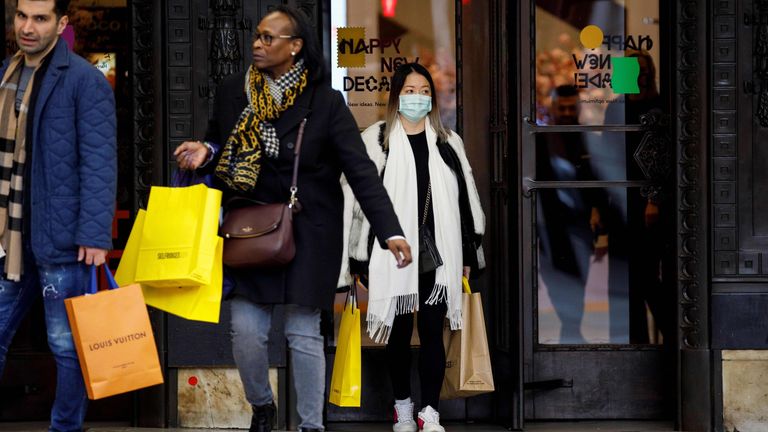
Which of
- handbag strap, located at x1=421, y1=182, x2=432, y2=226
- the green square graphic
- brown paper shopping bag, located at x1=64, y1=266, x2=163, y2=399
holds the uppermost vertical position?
the green square graphic

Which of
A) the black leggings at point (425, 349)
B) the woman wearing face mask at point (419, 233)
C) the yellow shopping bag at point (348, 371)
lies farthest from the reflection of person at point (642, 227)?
the yellow shopping bag at point (348, 371)

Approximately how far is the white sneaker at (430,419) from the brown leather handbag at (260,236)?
192cm

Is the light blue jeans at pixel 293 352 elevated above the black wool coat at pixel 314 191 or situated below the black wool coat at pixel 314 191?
below

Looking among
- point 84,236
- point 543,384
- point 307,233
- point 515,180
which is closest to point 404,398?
point 543,384

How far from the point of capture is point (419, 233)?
7020 millimetres

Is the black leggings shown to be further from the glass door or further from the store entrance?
the store entrance

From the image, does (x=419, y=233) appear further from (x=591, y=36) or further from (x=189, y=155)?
(x=189, y=155)

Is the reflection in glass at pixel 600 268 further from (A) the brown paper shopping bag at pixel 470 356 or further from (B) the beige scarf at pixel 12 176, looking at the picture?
(B) the beige scarf at pixel 12 176

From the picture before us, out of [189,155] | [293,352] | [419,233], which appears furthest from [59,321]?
[419,233]

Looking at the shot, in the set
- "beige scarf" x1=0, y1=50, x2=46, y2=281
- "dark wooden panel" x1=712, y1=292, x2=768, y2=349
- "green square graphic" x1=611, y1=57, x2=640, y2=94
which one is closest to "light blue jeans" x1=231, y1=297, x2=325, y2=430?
"beige scarf" x1=0, y1=50, x2=46, y2=281

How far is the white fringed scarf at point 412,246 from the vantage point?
6953 millimetres

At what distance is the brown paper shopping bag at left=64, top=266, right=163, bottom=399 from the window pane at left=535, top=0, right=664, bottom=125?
9.85ft

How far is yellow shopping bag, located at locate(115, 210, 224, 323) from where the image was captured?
5406 millimetres

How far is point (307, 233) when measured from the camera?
5.47 meters
